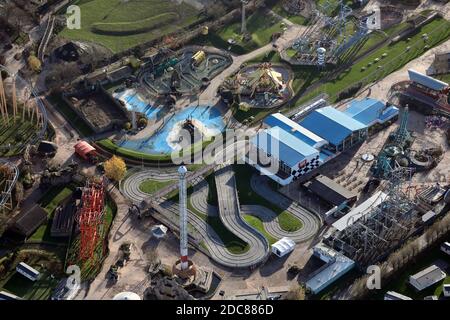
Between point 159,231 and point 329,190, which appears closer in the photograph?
point 159,231

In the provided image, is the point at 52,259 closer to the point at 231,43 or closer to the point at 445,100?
the point at 231,43

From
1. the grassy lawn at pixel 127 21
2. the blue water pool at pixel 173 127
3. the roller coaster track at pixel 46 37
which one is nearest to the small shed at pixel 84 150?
the blue water pool at pixel 173 127

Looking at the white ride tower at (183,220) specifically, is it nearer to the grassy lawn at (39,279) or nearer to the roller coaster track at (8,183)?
the grassy lawn at (39,279)

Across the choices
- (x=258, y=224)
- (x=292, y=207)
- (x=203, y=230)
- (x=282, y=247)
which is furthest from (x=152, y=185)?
(x=282, y=247)

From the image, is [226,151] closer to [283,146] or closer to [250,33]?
[283,146]

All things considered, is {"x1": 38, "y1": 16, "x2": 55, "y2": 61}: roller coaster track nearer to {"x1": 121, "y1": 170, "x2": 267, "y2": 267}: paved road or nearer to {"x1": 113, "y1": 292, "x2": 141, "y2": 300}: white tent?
{"x1": 121, "y1": 170, "x2": 267, "y2": 267}: paved road

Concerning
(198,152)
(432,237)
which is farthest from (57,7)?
(432,237)

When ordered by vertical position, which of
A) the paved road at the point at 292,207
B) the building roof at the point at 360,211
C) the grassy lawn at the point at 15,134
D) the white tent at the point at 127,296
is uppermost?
the white tent at the point at 127,296
